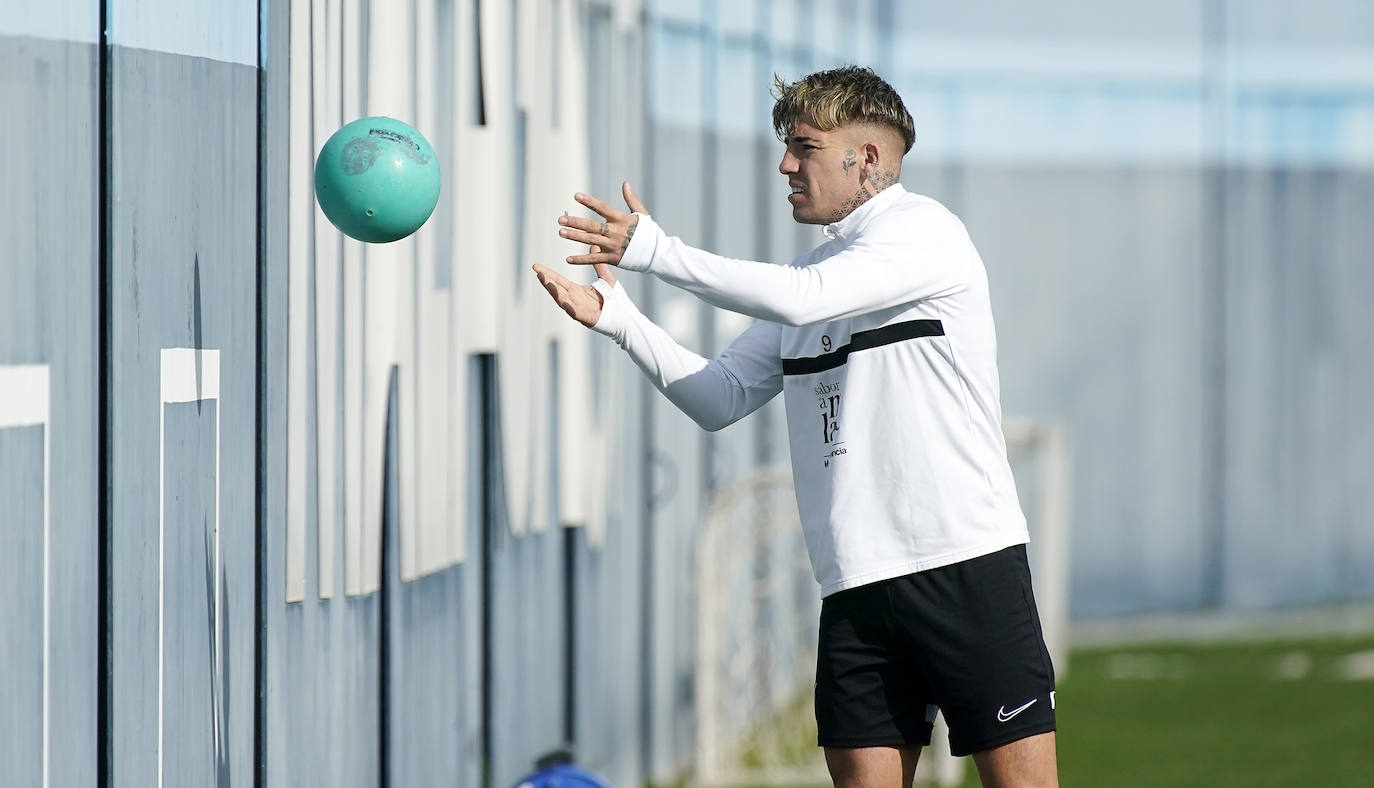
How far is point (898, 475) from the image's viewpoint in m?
2.80

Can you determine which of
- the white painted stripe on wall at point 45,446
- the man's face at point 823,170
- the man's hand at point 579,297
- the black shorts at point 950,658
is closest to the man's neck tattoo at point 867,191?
the man's face at point 823,170

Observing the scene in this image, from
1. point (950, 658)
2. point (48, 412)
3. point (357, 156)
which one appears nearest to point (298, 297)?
point (357, 156)

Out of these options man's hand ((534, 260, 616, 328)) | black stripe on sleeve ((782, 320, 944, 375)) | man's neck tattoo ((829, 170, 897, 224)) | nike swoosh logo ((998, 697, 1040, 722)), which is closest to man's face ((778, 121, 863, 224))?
man's neck tattoo ((829, 170, 897, 224))

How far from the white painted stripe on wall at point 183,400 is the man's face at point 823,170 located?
3.12ft

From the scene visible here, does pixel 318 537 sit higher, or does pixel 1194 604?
pixel 318 537

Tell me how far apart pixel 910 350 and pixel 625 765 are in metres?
3.17

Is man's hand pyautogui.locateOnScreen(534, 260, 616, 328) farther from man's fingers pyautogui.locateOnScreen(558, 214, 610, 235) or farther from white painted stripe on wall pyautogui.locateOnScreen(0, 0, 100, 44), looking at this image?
white painted stripe on wall pyautogui.locateOnScreen(0, 0, 100, 44)

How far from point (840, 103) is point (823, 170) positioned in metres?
0.11

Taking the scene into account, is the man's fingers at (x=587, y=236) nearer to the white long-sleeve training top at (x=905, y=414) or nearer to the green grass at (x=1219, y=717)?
the white long-sleeve training top at (x=905, y=414)

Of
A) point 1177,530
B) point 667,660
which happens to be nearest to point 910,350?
point 667,660

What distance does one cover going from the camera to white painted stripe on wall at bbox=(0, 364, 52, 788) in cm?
217

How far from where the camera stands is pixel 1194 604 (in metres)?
10.7

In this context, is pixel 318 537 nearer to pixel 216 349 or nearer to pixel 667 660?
pixel 216 349

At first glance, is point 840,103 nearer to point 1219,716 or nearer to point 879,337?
point 879,337
